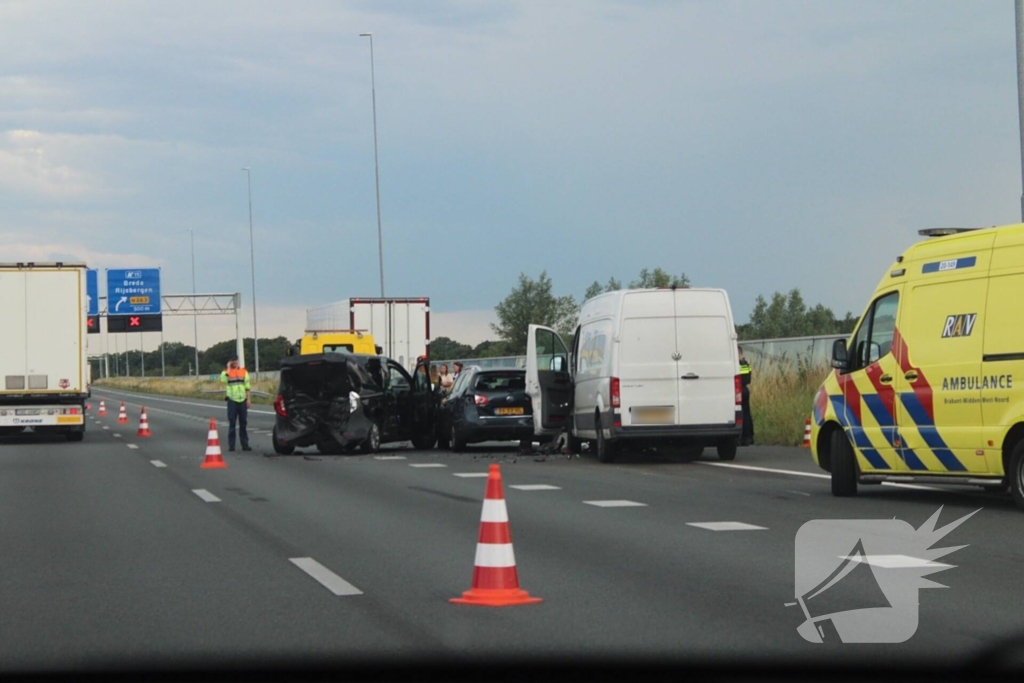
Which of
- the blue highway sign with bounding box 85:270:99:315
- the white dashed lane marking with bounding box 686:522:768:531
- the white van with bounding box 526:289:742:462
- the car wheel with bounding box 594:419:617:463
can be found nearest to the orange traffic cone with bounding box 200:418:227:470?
the car wheel with bounding box 594:419:617:463

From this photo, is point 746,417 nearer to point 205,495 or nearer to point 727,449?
point 727,449

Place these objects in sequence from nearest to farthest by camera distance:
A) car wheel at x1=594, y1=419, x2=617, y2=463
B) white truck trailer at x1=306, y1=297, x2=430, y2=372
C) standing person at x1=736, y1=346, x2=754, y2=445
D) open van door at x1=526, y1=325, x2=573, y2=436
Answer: car wheel at x1=594, y1=419, x2=617, y2=463, open van door at x1=526, y1=325, x2=573, y2=436, standing person at x1=736, y1=346, x2=754, y2=445, white truck trailer at x1=306, y1=297, x2=430, y2=372

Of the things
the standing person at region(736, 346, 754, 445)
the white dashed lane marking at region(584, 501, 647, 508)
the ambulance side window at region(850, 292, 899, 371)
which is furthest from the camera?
the standing person at region(736, 346, 754, 445)

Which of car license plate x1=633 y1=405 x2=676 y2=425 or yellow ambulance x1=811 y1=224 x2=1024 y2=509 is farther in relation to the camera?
car license plate x1=633 y1=405 x2=676 y2=425

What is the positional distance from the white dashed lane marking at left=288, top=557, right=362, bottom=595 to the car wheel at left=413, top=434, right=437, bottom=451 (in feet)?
52.9

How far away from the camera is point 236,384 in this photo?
26.8 meters

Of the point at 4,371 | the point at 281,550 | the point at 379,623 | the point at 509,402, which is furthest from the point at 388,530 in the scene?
the point at 4,371

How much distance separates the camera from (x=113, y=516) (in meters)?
13.9

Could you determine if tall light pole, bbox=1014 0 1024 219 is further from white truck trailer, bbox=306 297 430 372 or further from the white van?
white truck trailer, bbox=306 297 430 372

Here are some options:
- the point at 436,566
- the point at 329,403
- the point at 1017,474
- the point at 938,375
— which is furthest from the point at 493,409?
the point at 436,566

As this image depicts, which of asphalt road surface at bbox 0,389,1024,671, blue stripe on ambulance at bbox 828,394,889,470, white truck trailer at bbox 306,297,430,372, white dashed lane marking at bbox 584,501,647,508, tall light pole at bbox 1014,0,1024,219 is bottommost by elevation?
white dashed lane marking at bbox 584,501,647,508

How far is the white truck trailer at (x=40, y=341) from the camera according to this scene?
29.0m

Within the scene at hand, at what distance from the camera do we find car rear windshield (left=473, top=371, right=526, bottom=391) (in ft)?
81.0

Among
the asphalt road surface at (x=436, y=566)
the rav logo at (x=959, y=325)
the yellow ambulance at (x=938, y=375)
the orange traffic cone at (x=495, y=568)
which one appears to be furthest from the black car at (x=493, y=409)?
the orange traffic cone at (x=495, y=568)
